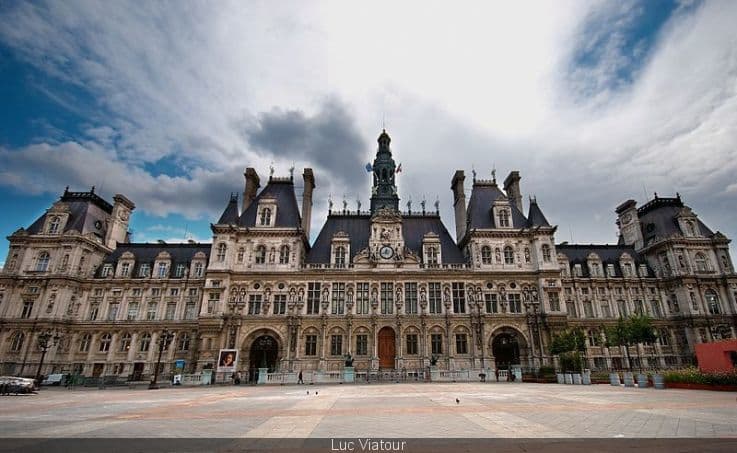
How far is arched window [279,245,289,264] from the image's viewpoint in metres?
43.2

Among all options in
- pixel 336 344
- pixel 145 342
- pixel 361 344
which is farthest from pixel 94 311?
pixel 361 344

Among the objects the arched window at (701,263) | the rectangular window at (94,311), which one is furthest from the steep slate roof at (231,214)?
the arched window at (701,263)

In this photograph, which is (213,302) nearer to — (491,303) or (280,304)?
(280,304)

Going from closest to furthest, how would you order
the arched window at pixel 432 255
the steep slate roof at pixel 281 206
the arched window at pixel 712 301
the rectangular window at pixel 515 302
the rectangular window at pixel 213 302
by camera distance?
the rectangular window at pixel 213 302 → the rectangular window at pixel 515 302 → the arched window at pixel 432 255 → the steep slate roof at pixel 281 206 → the arched window at pixel 712 301

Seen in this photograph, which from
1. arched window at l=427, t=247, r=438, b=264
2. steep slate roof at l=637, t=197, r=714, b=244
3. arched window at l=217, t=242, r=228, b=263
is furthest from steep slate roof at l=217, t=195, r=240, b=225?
steep slate roof at l=637, t=197, r=714, b=244

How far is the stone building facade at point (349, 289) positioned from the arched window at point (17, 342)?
14 cm

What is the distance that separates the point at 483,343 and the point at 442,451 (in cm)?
3547

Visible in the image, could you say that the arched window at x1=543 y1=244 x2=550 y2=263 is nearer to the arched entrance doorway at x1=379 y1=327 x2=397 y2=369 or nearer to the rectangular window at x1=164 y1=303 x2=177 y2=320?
the arched entrance doorway at x1=379 y1=327 x2=397 y2=369

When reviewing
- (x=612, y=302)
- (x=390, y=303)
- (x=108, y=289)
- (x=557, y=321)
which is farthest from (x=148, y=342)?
(x=612, y=302)

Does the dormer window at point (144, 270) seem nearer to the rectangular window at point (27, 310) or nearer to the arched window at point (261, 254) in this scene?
the rectangular window at point (27, 310)

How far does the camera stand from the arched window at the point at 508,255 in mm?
43781

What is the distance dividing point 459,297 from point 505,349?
7.67m

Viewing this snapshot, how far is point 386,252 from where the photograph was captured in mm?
43594

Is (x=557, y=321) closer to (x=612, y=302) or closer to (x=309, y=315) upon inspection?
(x=612, y=302)
